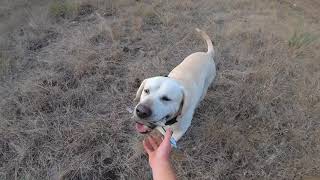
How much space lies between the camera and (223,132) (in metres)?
3.11

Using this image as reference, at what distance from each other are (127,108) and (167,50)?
1.00 meters

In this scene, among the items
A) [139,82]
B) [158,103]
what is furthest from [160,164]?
[139,82]

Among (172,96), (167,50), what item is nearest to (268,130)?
(172,96)

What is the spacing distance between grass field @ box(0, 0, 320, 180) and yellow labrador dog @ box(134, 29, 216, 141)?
1.12 ft

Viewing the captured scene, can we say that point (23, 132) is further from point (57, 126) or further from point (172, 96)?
point (172, 96)

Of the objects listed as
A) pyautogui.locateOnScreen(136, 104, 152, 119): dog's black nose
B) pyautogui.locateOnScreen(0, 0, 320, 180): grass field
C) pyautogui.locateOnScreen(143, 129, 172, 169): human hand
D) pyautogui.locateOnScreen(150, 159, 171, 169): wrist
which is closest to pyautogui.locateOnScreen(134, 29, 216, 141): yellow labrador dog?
pyautogui.locateOnScreen(136, 104, 152, 119): dog's black nose

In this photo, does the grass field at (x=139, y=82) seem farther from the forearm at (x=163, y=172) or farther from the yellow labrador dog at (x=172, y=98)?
the forearm at (x=163, y=172)

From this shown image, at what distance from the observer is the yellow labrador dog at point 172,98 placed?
2453 mm

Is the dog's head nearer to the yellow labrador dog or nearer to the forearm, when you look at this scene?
the yellow labrador dog

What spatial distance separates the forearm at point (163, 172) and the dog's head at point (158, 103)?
64cm

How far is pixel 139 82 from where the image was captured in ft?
12.1

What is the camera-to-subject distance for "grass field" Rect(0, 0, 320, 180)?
2.96 metres

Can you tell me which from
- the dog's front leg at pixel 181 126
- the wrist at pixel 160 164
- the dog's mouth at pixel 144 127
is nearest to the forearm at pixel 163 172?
the wrist at pixel 160 164

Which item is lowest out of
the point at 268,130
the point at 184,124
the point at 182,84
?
the point at 268,130
